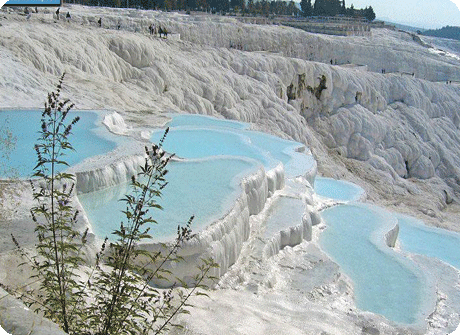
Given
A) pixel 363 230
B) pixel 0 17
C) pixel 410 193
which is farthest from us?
pixel 410 193

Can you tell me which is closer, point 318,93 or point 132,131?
point 132,131

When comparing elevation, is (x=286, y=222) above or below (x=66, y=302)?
below

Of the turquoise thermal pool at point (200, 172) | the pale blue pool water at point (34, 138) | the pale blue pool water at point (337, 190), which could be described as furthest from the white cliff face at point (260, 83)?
the pale blue pool water at point (337, 190)

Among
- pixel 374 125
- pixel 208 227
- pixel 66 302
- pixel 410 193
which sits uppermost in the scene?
pixel 66 302

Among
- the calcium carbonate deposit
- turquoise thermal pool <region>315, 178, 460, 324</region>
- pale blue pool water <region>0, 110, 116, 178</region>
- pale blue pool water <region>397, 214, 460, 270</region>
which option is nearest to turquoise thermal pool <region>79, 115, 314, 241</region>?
the calcium carbonate deposit

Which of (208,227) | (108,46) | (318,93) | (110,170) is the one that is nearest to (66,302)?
(208,227)

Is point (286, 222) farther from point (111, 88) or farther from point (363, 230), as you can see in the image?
point (111, 88)

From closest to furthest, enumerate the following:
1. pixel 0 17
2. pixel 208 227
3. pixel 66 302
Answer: pixel 66 302 → pixel 208 227 → pixel 0 17

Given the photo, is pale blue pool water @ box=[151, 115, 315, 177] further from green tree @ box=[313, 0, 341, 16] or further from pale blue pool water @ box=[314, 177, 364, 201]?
green tree @ box=[313, 0, 341, 16]
